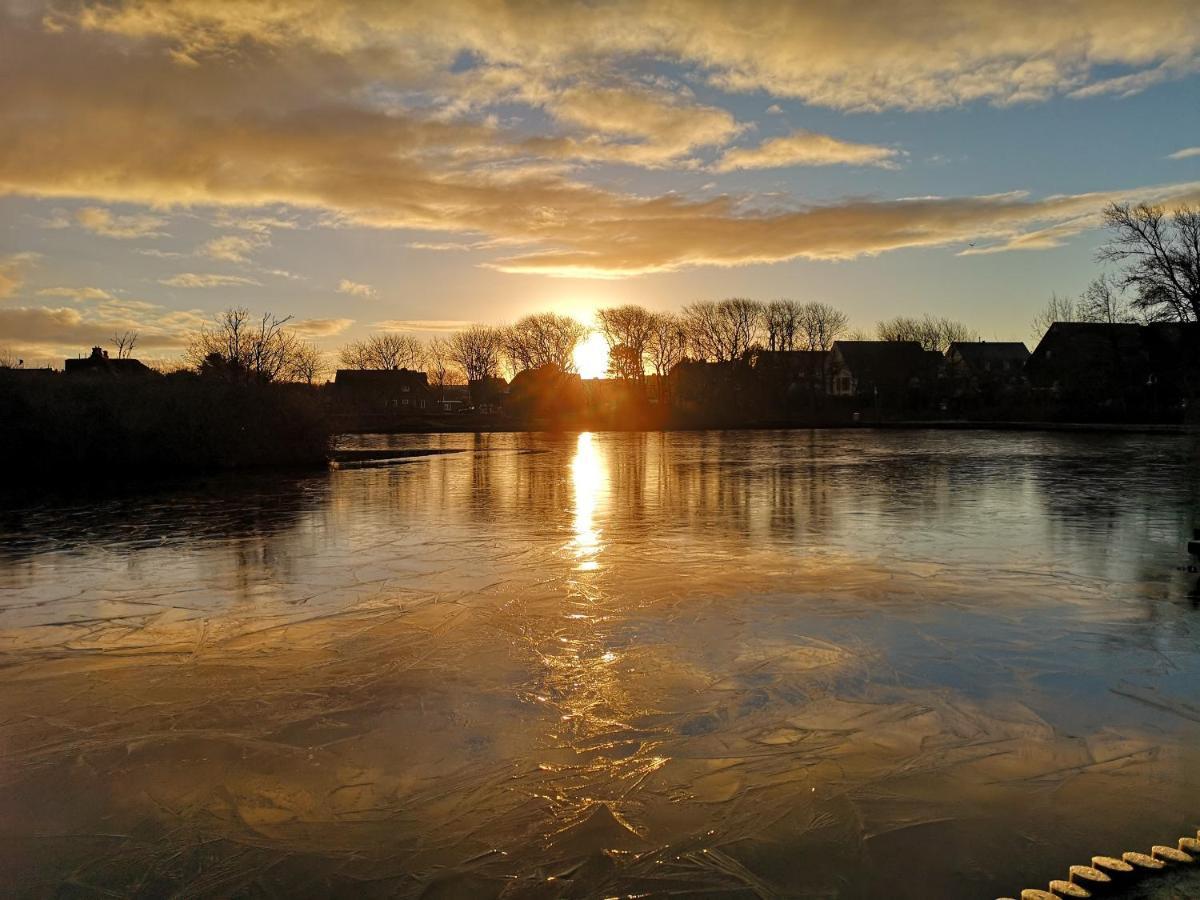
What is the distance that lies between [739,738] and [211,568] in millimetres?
8251

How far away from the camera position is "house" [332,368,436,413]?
10238 centimetres

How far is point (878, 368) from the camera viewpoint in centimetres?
8862

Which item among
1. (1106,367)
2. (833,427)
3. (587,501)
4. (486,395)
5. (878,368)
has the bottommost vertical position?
(587,501)

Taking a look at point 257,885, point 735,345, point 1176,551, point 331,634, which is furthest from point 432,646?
point 735,345

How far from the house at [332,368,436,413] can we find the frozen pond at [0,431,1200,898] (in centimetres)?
9070

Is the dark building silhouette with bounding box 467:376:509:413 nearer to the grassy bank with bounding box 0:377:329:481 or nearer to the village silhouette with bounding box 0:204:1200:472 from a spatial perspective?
the village silhouette with bounding box 0:204:1200:472

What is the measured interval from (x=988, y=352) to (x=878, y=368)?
21724 millimetres

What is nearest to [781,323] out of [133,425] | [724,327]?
[724,327]

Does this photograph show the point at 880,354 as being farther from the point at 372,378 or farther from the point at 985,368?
the point at 372,378

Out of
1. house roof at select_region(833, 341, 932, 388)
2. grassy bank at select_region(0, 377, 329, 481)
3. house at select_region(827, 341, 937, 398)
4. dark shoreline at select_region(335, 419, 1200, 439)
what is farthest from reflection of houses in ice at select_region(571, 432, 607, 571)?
house roof at select_region(833, 341, 932, 388)

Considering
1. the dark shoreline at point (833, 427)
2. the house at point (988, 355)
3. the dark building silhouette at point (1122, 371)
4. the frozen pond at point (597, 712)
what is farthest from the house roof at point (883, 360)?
the frozen pond at point (597, 712)

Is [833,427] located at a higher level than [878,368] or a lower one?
lower

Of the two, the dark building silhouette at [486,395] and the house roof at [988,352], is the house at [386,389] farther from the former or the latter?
the house roof at [988,352]

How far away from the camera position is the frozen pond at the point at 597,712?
4.16 m
